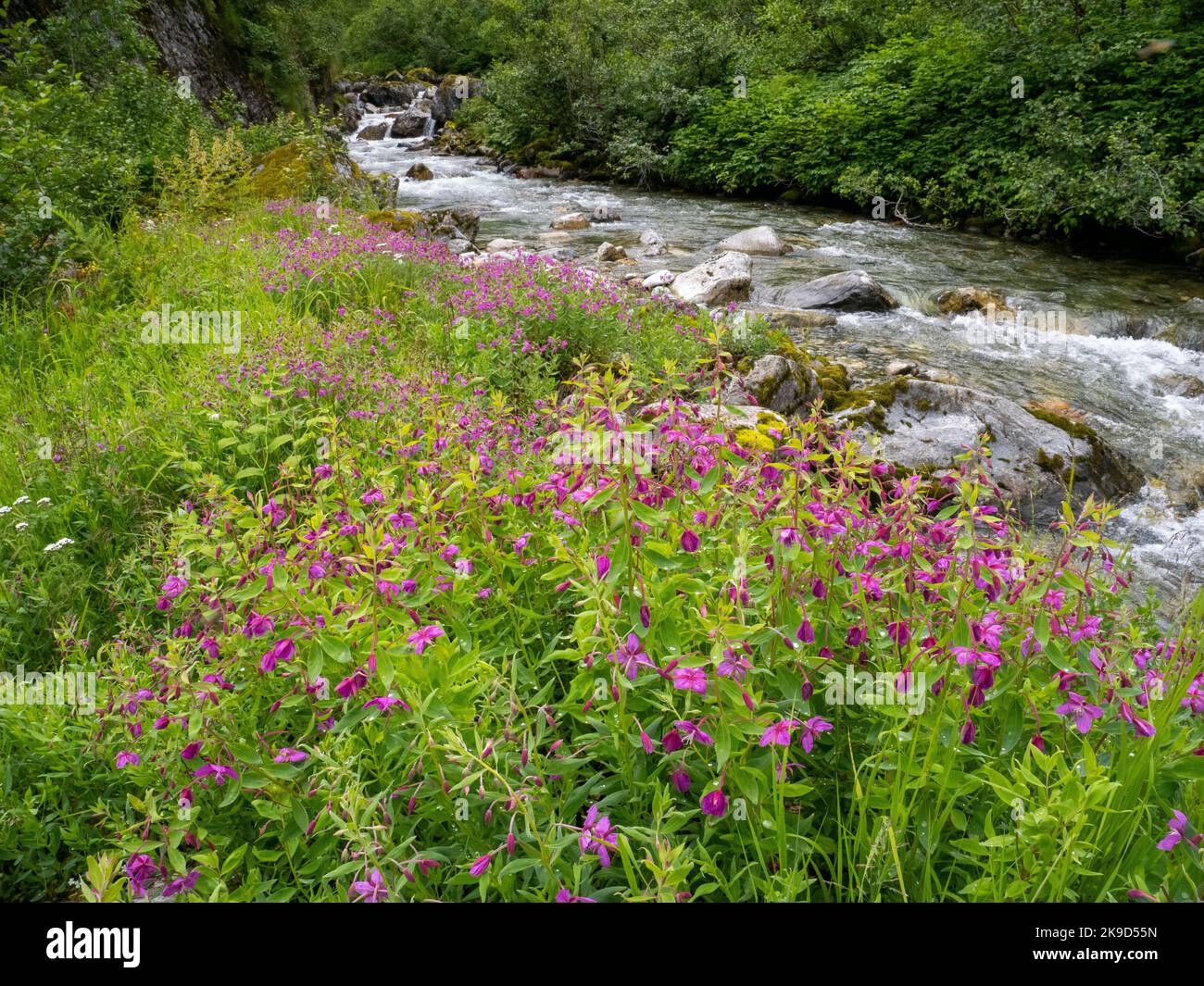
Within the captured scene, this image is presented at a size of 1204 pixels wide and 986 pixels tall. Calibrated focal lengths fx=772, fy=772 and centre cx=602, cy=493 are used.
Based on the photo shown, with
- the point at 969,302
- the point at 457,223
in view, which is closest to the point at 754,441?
the point at 969,302

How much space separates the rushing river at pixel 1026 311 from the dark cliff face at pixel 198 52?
16.8 ft

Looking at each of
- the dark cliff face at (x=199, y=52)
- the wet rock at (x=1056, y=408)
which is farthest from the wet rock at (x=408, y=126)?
the wet rock at (x=1056, y=408)

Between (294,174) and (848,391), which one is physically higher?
(294,174)

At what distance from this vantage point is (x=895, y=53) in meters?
19.9

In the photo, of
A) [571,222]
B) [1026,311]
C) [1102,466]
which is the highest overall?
[571,222]

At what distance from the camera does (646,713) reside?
2068mm

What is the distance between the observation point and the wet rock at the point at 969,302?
1134 centimetres

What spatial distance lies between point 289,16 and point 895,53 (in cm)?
1875

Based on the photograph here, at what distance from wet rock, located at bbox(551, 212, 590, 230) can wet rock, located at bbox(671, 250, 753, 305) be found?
5608 mm

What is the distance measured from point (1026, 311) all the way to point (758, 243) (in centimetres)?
500

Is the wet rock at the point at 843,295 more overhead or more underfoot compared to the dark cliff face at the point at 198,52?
more underfoot

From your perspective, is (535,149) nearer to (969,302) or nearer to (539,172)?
(539,172)

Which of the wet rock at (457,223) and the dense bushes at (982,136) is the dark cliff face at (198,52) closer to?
the wet rock at (457,223)

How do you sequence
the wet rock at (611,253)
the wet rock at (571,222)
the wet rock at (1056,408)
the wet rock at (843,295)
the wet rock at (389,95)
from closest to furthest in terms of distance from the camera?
1. the wet rock at (1056,408)
2. the wet rock at (843,295)
3. the wet rock at (611,253)
4. the wet rock at (571,222)
5. the wet rock at (389,95)
